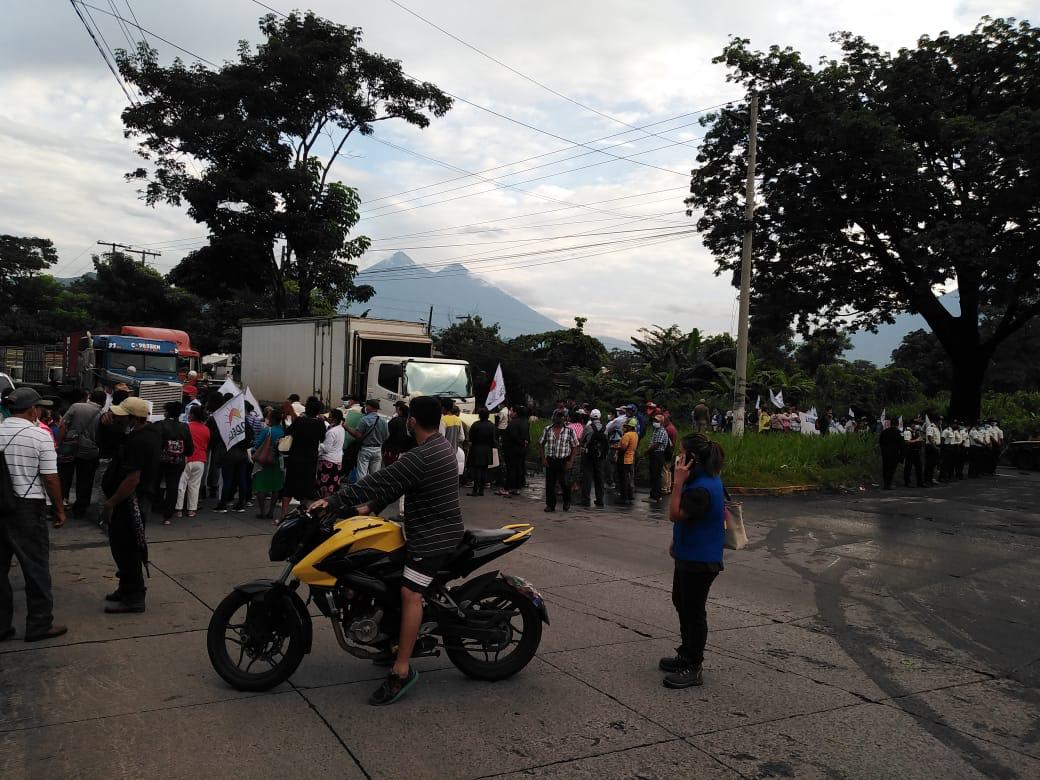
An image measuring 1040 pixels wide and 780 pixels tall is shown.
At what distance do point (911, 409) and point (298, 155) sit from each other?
2395 cm

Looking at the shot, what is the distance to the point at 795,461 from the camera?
1769 centimetres

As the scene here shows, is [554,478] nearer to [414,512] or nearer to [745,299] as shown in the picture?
[414,512]

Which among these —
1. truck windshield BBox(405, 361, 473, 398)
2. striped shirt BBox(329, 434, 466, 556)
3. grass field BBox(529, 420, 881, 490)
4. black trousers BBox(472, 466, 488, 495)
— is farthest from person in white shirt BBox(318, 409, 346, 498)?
grass field BBox(529, 420, 881, 490)

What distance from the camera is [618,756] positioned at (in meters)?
4.00

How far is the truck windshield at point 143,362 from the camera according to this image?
2359 centimetres

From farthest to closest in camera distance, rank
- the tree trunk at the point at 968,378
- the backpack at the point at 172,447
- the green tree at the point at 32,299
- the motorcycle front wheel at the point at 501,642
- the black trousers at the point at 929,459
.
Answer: the green tree at the point at 32,299
the tree trunk at the point at 968,378
the black trousers at the point at 929,459
the backpack at the point at 172,447
the motorcycle front wheel at the point at 501,642

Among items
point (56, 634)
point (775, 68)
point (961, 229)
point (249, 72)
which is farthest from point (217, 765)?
point (249, 72)

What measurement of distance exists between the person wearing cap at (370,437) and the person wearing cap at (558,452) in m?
2.90

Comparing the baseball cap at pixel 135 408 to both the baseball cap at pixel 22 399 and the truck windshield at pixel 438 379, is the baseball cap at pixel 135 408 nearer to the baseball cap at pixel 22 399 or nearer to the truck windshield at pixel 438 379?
the baseball cap at pixel 22 399

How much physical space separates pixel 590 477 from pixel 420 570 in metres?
10.1

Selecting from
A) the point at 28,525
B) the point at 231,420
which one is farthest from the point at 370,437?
the point at 28,525

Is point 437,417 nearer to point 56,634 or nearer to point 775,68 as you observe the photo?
point 56,634

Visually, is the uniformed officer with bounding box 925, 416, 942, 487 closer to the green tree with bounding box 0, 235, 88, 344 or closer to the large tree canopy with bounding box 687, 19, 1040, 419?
the large tree canopy with bounding box 687, 19, 1040, 419

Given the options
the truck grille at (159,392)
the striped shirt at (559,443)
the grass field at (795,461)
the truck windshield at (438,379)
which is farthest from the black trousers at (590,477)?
the truck grille at (159,392)
